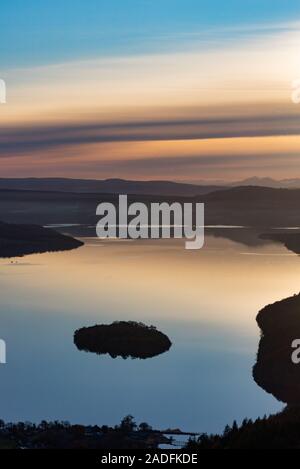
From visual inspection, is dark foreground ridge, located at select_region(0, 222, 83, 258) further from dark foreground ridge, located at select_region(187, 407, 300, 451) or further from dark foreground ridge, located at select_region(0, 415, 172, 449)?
dark foreground ridge, located at select_region(187, 407, 300, 451)

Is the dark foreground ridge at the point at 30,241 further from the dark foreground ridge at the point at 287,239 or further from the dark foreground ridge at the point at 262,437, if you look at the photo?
the dark foreground ridge at the point at 262,437

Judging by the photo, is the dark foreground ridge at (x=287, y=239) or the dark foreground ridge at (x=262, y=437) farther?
the dark foreground ridge at (x=287, y=239)

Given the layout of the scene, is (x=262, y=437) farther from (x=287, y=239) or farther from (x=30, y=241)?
(x=287, y=239)

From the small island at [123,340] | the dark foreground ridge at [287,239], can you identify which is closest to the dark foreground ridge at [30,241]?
the dark foreground ridge at [287,239]

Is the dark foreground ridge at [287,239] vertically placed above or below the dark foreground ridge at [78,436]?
above

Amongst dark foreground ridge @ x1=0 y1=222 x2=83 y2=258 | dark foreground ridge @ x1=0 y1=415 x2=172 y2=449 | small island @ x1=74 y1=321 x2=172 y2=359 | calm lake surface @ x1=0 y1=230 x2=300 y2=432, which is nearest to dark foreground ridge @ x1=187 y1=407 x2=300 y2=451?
dark foreground ridge @ x1=0 y1=415 x2=172 y2=449

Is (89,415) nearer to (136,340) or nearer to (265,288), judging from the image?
(136,340)
